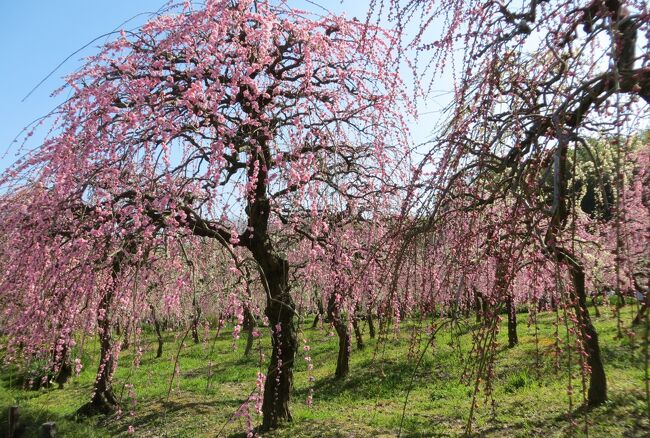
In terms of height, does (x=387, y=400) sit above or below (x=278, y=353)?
below

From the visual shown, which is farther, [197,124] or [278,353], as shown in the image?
[278,353]

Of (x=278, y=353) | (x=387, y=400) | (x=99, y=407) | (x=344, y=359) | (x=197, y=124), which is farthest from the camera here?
(x=344, y=359)

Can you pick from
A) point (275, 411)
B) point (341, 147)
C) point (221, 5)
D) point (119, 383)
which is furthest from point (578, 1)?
point (119, 383)

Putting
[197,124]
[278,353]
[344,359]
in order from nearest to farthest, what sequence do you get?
[197,124]
[278,353]
[344,359]

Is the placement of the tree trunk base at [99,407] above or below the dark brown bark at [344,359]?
below

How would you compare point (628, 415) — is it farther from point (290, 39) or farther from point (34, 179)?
point (34, 179)

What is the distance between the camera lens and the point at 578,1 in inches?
81.0

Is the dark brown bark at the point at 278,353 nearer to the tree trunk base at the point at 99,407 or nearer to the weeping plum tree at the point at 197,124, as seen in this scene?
the weeping plum tree at the point at 197,124

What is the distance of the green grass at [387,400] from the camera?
6.69m

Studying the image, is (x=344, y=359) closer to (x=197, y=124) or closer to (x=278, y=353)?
(x=278, y=353)

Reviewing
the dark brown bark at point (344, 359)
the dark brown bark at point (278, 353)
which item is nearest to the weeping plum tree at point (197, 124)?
the dark brown bark at point (278, 353)

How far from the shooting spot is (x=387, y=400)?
31.9 feet

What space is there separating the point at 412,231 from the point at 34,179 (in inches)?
165

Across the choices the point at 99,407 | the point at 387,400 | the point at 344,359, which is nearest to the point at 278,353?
the point at 387,400
